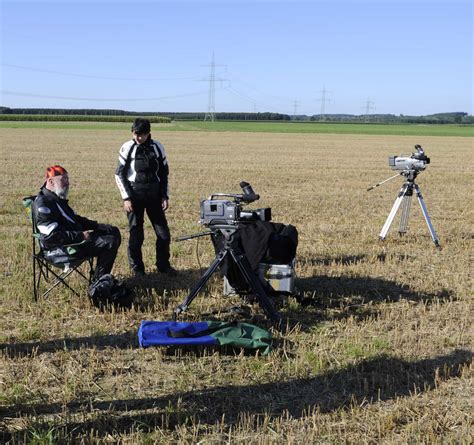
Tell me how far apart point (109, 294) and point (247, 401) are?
7.72 ft

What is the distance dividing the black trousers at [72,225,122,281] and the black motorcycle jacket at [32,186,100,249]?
0.12 metres

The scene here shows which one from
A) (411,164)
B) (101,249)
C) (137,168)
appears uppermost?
(411,164)

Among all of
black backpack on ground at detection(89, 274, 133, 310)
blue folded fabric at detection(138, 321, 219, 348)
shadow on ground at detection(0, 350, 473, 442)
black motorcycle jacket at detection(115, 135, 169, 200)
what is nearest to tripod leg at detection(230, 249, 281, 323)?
blue folded fabric at detection(138, 321, 219, 348)

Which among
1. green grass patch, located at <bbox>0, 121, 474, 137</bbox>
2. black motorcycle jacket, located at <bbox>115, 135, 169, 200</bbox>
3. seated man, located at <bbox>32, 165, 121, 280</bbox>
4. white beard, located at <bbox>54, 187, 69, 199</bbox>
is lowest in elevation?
seated man, located at <bbox>32, 165, 121, 280</bbox>

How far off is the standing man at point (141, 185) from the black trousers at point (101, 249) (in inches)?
30.5

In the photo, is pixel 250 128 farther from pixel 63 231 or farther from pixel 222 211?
pixel 222 211

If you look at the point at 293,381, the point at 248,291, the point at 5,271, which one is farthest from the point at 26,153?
the point at 293,381

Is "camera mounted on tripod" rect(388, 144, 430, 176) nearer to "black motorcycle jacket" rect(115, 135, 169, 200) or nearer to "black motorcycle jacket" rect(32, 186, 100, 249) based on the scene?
"black motorcycle jacket" rect(115, 135, 169, 200)

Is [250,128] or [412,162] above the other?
[250,128]

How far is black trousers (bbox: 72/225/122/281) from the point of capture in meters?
6.07

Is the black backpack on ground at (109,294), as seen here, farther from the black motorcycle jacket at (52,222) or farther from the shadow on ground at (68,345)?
the shadow on ground at (68,345)

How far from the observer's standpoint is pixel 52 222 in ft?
→ 19.9

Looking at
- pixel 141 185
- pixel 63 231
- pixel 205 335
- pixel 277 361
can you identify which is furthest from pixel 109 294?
pixel 277 361

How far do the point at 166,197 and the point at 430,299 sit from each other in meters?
3.41
